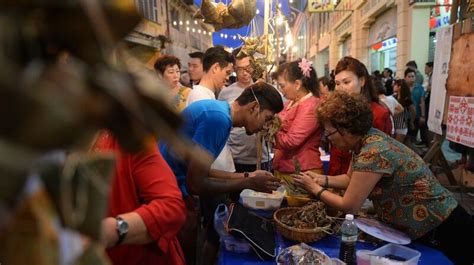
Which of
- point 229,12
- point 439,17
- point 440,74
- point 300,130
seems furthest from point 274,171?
point 439,17

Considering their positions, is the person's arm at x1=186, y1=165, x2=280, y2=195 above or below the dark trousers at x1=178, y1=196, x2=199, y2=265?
above

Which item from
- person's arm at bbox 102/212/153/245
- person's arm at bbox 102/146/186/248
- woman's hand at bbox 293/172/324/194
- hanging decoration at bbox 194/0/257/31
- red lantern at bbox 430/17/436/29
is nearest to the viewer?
person's arm at bbox 102/212/153/245

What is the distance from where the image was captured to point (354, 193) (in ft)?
6.51

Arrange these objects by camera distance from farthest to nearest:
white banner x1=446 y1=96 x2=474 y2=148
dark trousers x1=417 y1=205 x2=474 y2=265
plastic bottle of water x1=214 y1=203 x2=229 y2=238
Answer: white banner x1=446 y1=96 x2=474 y2=148 < plastic bottle of water x1=214 y1=203 x2=229 y2=238 < dark trousers x1=417 y1=205 x2=474 y2=265

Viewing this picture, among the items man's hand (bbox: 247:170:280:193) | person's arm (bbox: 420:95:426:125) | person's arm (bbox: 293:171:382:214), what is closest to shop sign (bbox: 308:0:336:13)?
person's arm (bbox: 420:95:426:125)

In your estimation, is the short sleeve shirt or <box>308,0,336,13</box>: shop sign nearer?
the short sleeve shirt

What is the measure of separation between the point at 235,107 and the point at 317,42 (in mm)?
26730

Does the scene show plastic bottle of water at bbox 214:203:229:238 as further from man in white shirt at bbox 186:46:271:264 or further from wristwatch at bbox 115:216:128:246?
wristwatch at bbox 115:216:128:246

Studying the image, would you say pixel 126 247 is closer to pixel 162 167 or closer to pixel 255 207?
pixel 162 167

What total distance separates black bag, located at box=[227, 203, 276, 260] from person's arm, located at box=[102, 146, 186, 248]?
654 mm

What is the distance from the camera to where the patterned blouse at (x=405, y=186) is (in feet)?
6.27

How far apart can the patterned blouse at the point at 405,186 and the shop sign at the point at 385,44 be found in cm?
1046

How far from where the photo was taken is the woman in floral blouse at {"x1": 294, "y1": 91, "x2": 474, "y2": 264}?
6.31 feet

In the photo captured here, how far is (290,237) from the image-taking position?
2.02 m
